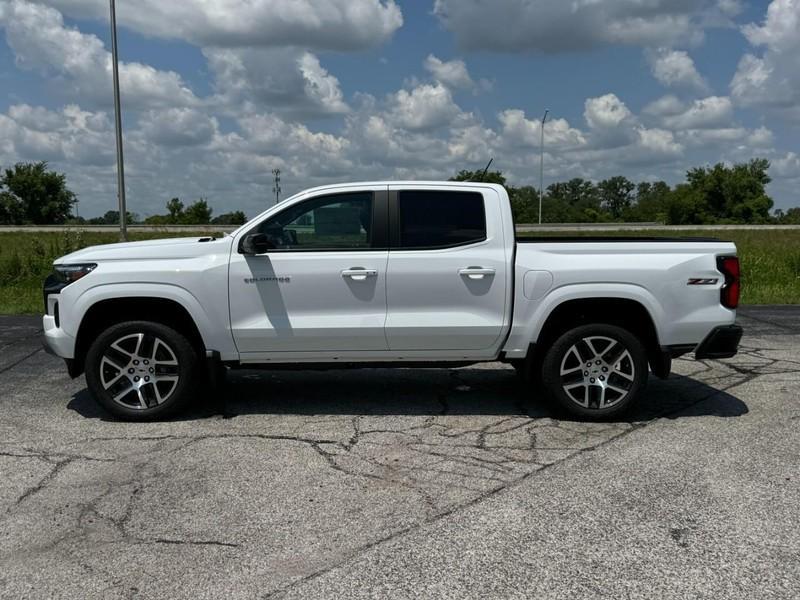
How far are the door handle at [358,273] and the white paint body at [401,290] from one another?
0.05 feet

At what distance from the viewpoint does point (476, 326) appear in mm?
5672

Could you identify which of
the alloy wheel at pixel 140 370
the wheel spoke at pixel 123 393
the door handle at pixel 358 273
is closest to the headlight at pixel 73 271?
the alloy wheel at pixel 140 370

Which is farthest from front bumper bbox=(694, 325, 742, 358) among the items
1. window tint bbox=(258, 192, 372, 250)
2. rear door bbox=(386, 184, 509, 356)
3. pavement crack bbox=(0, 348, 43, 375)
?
pavement crack bbox=(0, 348, 43, 375)

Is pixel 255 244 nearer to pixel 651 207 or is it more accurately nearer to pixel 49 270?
pixel 49 270

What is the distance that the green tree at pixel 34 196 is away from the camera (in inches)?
3088

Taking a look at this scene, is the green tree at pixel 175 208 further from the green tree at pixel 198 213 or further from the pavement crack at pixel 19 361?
the pavement crack at pixel 19 361

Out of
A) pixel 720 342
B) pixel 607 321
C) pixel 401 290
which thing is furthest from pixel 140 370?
pixel 720 342

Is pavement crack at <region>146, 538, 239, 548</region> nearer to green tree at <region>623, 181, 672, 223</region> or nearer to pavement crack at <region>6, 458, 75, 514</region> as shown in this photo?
pavement crack at <region>6, 458, 75, 514</region>

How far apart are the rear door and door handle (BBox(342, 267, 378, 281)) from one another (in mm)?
137

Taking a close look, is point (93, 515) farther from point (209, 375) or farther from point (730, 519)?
point (730, 519)

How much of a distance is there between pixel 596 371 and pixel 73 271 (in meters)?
4.19

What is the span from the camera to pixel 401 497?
14.0 feet

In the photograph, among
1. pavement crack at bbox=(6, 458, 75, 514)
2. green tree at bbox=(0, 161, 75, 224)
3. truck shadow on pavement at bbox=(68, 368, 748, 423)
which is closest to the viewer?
pavement crack at bbox=(6, 458, 75, 514)

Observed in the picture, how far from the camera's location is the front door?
18.5 feet
